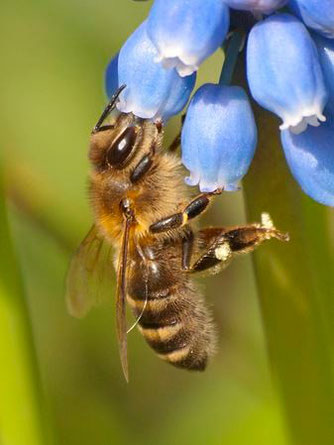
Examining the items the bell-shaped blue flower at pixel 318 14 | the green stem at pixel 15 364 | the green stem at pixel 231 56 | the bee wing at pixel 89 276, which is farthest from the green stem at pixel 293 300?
the bee wing at pixel 89 276

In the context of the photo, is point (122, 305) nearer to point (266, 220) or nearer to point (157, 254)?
point (157, 254)

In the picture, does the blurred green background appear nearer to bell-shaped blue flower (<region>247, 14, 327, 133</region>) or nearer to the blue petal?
the blue petal

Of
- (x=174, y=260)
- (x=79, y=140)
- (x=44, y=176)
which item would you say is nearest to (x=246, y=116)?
(x=174, y=260)

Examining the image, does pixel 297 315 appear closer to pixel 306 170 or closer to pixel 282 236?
pixel 282 236

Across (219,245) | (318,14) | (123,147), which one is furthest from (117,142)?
(318,14)

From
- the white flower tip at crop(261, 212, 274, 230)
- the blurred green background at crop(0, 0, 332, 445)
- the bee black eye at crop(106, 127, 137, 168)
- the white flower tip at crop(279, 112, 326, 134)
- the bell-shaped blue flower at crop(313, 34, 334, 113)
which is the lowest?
the blurred green background at crop(0, 0, 332, 445)

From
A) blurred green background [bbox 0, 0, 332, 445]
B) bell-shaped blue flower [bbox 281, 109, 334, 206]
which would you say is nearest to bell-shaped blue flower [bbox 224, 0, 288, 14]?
bell-shaped blue flower [bbox 281, 109, 334, 206]

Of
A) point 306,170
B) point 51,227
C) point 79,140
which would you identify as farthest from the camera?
point 79,140
